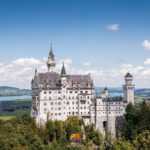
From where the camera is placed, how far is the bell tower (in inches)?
3812

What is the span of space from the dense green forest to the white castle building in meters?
3.53

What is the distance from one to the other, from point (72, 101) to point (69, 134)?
1349 centimetres

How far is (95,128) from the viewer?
90.2 meters

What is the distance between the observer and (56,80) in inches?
3474

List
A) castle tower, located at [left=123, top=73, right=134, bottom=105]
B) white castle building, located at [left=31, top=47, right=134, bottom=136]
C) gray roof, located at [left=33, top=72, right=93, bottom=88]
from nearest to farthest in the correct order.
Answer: white castle building, located at [left=31, top=47, right=134, bottom=136] → gray roof, located at [left=33, top=72, right=93, bottom=88] → castle tower, located at [left=123, top=73, right=134, bottom=105]

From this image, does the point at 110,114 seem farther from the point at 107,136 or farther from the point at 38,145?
the point at 38,145

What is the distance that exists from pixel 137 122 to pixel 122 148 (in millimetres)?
16371

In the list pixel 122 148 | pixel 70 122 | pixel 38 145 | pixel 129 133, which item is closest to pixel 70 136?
pixel 70 122

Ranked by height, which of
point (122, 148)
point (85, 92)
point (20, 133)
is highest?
point (85, 92)

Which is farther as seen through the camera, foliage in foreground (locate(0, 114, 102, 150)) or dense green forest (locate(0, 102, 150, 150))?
dense green forest (locate(0, 102, 150, 150))

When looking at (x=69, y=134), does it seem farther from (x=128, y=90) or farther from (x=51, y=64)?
(x=128, y=90)

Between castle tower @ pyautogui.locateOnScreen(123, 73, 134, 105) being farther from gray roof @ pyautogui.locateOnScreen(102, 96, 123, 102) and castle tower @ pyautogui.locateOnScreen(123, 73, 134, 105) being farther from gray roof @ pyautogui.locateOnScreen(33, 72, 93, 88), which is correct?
gray roof @ pyautogui.locateOnScreen(33, 72, 93, 88)

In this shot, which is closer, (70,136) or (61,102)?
(70,136)

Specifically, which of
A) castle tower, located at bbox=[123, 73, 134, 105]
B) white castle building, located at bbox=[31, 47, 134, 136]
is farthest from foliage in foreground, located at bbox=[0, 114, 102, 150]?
castle tower, located at bbox=[123, 73, 134, 105]
